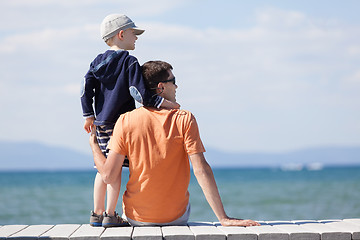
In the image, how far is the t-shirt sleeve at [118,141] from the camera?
11.8 feet

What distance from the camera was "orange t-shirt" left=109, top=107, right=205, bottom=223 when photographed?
3582 millimetres

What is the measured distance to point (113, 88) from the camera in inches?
150

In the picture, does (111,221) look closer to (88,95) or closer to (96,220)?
(96,220)

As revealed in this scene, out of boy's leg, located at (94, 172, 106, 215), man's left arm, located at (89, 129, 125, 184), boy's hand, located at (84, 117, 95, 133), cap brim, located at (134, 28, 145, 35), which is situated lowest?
boy's leg, located at (94, 172, 106, 215)

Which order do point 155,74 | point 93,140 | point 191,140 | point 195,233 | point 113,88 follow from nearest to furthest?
point 195,233
point 191,140
point 155,74
point 113,88
point 93,140

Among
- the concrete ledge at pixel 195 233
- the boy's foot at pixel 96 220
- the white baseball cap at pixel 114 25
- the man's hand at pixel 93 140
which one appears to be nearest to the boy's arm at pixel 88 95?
the man's hand at pixel 93 140

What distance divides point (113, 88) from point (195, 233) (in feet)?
3.97

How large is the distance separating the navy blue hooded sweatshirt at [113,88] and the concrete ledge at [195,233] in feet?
2.69

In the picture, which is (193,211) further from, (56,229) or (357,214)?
(56,229)

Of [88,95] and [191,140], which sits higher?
[88,95]

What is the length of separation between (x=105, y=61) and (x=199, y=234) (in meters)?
1.41

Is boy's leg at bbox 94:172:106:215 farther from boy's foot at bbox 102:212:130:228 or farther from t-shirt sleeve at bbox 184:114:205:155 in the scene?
t-shirt sleeve at bbox 184:114:205:155

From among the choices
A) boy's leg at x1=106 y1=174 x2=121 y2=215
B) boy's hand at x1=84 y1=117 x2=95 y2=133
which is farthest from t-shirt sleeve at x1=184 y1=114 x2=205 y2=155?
boy's hand at x1=84 y1=117 x2=95 y2=133

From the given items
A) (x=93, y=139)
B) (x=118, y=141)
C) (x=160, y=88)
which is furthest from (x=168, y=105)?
(x=93, y=139)
